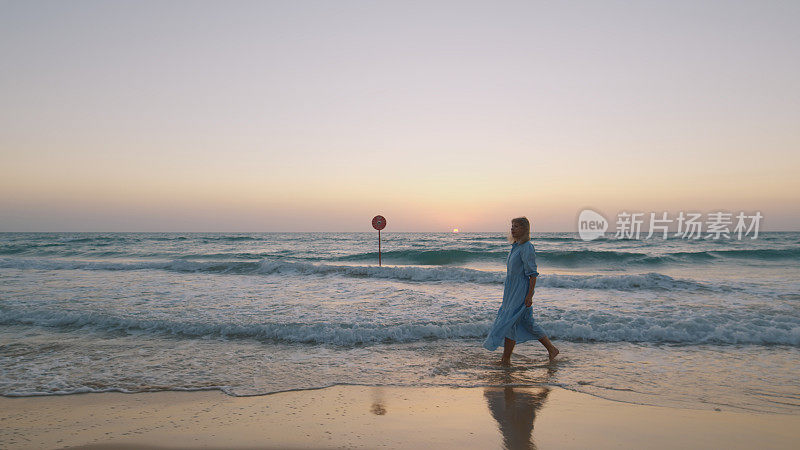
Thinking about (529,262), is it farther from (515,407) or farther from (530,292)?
(515,407)

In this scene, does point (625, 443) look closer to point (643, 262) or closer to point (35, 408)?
point (35, 408)

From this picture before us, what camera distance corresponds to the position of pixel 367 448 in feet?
10.4

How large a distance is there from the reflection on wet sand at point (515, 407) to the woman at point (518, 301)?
49 centimetres

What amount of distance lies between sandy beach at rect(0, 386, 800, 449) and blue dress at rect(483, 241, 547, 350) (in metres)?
1.02

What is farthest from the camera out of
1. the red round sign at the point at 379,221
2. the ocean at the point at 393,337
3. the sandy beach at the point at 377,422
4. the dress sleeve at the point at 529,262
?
the red round sign at the point at 379,221

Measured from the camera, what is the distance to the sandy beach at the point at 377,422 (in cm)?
328

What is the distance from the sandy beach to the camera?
328 centimetres

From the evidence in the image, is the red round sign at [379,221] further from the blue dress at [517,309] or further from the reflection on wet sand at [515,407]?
the reflection on wet sand at [515,407]

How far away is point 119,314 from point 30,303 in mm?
2902

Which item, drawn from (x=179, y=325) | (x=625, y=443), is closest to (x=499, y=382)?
(x=625, y=443)

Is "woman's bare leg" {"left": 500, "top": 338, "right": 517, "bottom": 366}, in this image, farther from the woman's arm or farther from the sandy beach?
the sandy beach

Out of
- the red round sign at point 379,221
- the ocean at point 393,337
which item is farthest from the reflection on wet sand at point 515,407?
the red round sign at point 379,221

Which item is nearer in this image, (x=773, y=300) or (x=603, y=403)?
(x=603, y=403)

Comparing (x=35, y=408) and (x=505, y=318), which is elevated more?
(x=505, y=318)
